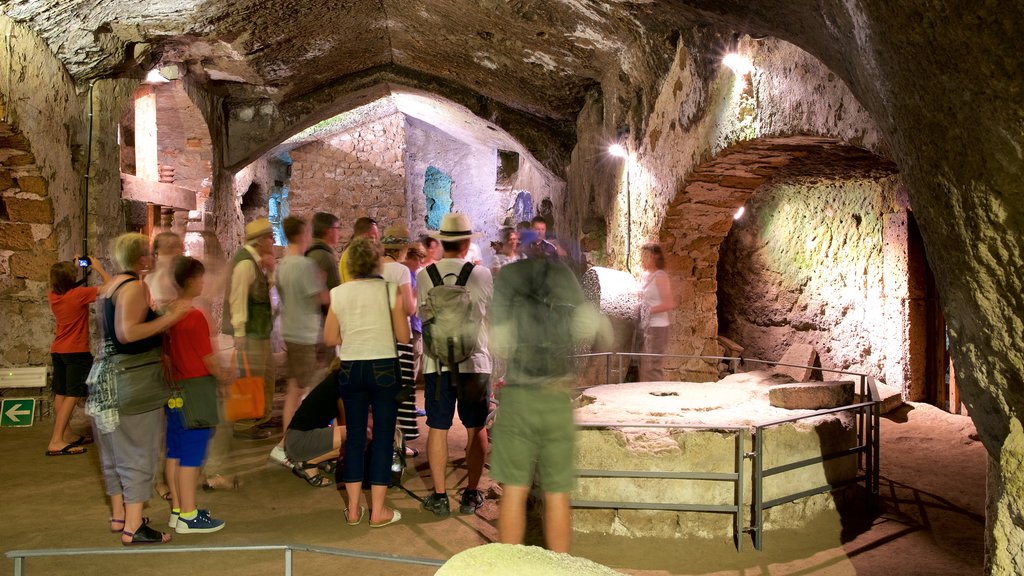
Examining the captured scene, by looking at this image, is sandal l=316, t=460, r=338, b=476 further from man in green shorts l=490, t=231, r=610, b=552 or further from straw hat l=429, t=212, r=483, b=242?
man in green shorts l=490, t=231, r=610, b=552

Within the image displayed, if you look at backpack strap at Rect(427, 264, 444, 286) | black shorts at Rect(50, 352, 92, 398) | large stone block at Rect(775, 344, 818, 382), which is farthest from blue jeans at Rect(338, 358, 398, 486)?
large stone block at Rect(775, 344, 818, 382)

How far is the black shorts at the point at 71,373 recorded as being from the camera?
5.76 meters

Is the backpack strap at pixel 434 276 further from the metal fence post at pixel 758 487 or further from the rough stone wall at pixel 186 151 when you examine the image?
the rough stone wall at pixel 186 151

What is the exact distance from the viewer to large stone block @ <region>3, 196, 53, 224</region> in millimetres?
6836

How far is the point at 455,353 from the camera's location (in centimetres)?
417

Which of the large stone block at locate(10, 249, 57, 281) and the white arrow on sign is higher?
the large stone block at locate(10, 249, 57, 281)

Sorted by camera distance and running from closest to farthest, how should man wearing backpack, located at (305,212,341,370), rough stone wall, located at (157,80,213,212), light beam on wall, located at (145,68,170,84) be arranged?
man wearing backpack, located at (305,212,341,370)
light beam on wall, located at (145,68,170,84)
rough stone wall, located at (157,80,213,212)

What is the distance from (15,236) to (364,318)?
15.0ft

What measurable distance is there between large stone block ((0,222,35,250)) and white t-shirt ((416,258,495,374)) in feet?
14.4

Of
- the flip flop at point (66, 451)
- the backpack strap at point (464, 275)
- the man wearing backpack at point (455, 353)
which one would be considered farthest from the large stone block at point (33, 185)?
the backpack strap at point (464, 275)

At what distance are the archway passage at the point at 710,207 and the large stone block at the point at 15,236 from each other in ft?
Answer: 18.2

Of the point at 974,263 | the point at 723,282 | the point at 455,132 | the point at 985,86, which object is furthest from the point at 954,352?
the point at 455,132

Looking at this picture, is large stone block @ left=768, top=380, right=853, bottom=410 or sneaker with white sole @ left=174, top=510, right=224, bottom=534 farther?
large stone block @ left=768, top=380, right=853, bottom=410

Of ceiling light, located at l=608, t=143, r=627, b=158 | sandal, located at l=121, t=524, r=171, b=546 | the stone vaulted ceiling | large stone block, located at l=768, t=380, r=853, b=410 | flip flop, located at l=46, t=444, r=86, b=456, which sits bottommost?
flip flop, located at l=46, t=444, r=86, b=456
